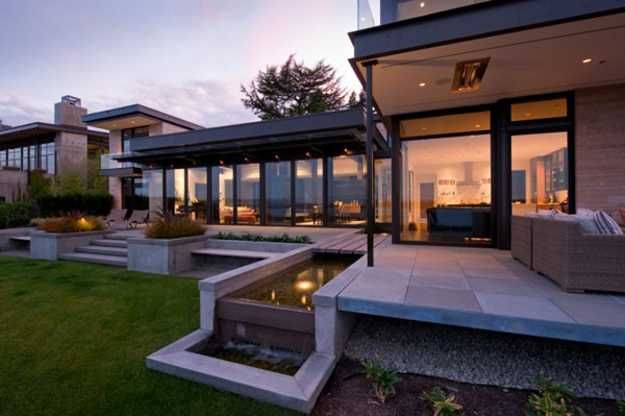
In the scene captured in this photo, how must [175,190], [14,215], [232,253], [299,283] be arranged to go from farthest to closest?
[175,190], [14,215], [232,253], [299,283]

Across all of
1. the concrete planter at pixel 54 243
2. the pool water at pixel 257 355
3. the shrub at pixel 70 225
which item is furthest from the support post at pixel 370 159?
the shrub at pixel 70 225

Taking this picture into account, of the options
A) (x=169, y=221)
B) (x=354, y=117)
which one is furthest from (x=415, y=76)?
(x=169, y=221)

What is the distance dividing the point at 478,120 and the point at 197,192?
10.2 m

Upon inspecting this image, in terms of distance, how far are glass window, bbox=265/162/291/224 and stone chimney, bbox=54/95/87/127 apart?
60.0ft

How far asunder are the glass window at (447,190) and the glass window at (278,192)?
15.6 feet

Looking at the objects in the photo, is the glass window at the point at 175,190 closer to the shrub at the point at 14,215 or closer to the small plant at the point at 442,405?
the shrub at the point at 14,215

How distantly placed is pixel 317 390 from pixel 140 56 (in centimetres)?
1322

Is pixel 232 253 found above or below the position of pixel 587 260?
below

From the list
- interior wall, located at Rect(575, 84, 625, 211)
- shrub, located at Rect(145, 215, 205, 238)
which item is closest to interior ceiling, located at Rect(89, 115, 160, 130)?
shrub, located at Rect(145, 215, 205, 238)

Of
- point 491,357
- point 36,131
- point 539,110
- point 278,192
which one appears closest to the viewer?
point 491,357

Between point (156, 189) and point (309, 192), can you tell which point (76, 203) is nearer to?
point (156, 189)

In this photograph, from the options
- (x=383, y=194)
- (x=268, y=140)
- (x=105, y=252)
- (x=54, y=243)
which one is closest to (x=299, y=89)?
(x=268, y=140)

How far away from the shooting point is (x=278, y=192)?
34.5 ft

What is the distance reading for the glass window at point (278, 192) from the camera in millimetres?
10344
